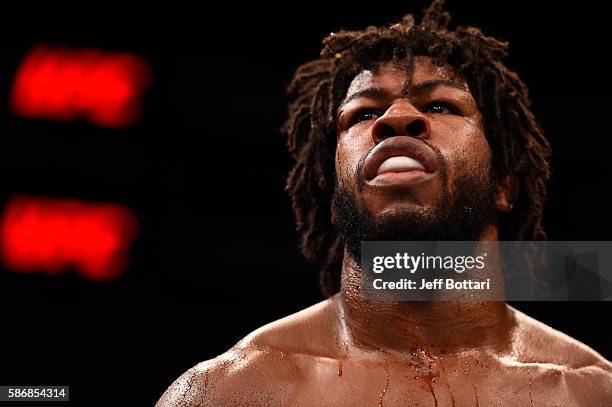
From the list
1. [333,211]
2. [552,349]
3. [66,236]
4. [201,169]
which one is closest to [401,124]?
[333,211]

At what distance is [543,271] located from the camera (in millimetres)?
2309

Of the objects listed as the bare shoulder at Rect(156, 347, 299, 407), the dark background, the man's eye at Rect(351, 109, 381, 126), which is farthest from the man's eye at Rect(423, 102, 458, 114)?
the dark background

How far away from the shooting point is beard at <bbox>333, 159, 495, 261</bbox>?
1.83 m

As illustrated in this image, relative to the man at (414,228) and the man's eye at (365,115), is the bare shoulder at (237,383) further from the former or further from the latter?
the man's eye at (365,115)

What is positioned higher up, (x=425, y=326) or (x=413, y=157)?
(x=413, y=157)

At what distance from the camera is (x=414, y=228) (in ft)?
6.02

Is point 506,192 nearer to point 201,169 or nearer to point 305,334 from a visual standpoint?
point 305,334

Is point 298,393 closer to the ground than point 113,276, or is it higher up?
closer to the ground

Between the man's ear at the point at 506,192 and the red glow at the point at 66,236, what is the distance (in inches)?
51.6

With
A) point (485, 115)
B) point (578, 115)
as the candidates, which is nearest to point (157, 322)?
point (485, 115)

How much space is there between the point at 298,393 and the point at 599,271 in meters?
0.94

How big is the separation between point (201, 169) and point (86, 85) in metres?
0.49

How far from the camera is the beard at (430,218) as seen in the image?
6.01 ft

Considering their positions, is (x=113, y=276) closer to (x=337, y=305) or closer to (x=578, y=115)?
(x=337, y=305)
